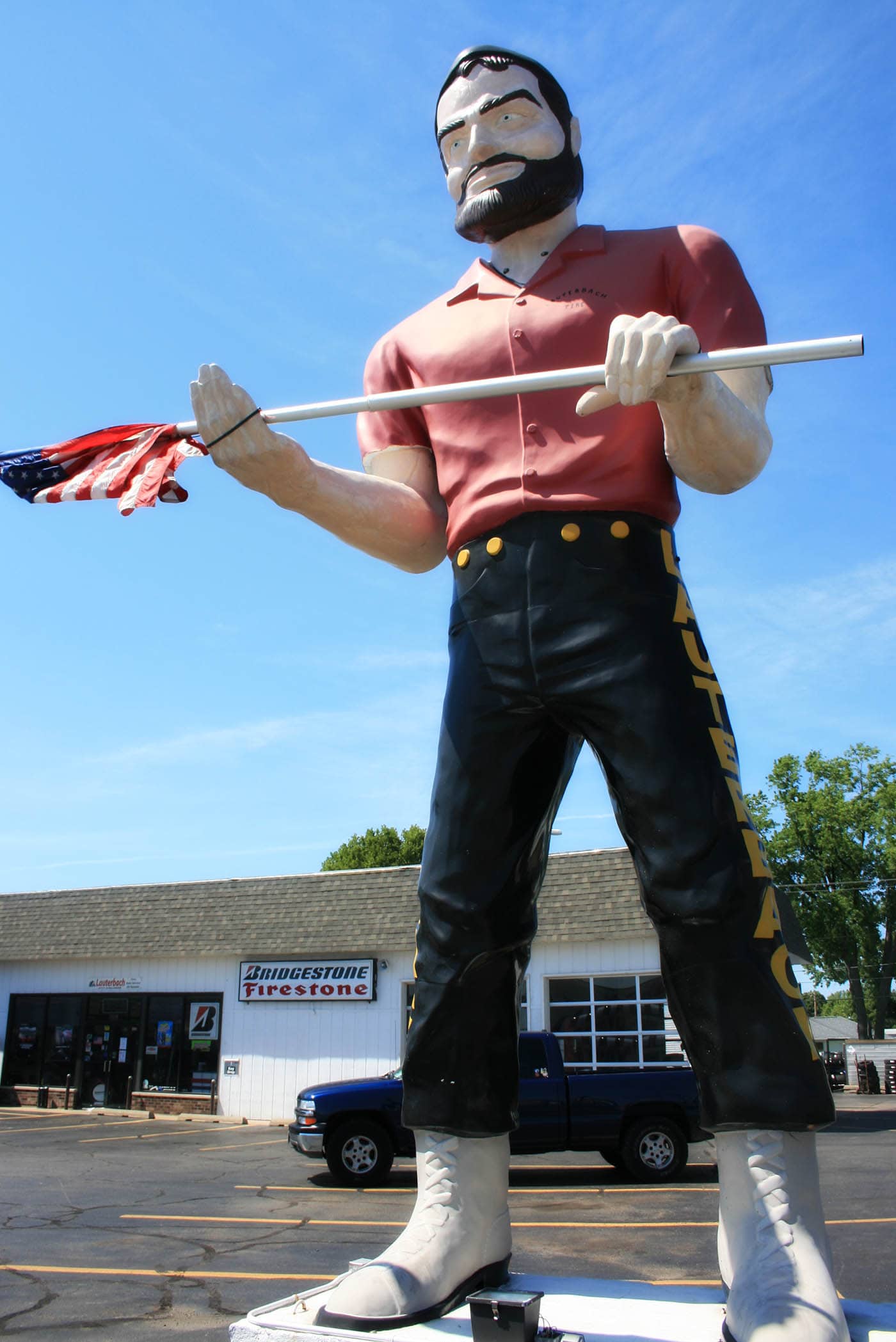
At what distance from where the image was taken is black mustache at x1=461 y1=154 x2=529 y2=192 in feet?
9.23

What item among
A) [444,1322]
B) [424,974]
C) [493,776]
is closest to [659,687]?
[493,776]

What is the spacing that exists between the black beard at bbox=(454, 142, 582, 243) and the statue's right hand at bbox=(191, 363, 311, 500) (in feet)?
2.79

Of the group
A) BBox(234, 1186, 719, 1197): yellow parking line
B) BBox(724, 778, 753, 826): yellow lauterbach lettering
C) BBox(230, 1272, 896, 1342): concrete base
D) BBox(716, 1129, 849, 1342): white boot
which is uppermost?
BBox(724, 778, 753, 826): yellow lauterbach lettering

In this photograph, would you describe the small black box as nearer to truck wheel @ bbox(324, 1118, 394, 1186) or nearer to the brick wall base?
truck wheel @ bbox(324, 1118, 394, 1186)

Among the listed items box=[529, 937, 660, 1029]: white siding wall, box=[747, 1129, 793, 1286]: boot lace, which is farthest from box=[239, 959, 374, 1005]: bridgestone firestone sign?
box=[747, 1129, 793, 1286]: boot lace

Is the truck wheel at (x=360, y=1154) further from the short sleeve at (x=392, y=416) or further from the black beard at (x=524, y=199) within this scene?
the black beard at (x=524, y=199)

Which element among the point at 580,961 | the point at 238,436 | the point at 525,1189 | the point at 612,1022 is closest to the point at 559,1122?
the point at 525,1189

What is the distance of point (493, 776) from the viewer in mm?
2486

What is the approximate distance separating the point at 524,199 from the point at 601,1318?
8.58 ft

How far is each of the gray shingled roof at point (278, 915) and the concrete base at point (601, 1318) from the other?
44.9ft

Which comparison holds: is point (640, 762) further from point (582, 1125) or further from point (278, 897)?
point (278, 897)

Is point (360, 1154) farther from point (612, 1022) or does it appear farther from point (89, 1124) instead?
point (89, 1124)

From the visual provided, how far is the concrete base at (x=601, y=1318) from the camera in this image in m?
2.07

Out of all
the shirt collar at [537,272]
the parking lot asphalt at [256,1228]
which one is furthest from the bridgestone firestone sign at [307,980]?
the shirt collar at [537,272]
